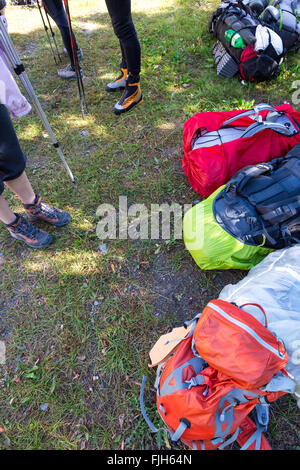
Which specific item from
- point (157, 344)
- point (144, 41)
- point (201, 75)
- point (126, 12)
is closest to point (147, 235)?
point (157, 344)

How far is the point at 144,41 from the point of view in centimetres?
435

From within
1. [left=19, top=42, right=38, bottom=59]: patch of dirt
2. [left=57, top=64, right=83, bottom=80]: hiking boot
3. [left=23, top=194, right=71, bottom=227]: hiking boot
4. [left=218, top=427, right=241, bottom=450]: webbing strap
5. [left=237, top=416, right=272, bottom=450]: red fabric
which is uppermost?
[left=19, top=42, right=38, bottom=59]: patch of dirt

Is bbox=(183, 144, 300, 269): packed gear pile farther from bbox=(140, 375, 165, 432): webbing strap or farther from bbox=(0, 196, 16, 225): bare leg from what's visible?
bbox=(0, 196, 16, 225): bare leg

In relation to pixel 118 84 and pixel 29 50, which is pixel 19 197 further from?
pixel 29 50

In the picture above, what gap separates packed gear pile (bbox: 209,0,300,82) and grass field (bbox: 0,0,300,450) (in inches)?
7.9

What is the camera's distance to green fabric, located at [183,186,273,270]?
2.01 metres

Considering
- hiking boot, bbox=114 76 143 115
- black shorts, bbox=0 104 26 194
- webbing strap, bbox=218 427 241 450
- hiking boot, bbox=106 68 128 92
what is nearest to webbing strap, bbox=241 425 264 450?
webbing strap, bbox=218 427 241 450

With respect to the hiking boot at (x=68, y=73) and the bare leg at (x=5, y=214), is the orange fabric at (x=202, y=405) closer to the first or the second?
the bare leg at (x=5, y=214)

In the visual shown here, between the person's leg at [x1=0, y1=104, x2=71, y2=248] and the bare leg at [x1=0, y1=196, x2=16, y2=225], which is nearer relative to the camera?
the person's leg at [x1=0, y1=104, x2=71, y2=248]

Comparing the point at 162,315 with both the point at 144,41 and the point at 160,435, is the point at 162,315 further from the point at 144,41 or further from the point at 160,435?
the point at 144,41

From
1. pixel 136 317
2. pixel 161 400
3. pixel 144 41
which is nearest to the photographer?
pixel 161 400

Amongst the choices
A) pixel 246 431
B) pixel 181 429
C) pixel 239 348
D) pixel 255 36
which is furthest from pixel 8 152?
pixel 255 36

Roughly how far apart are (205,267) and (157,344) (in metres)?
0.67
